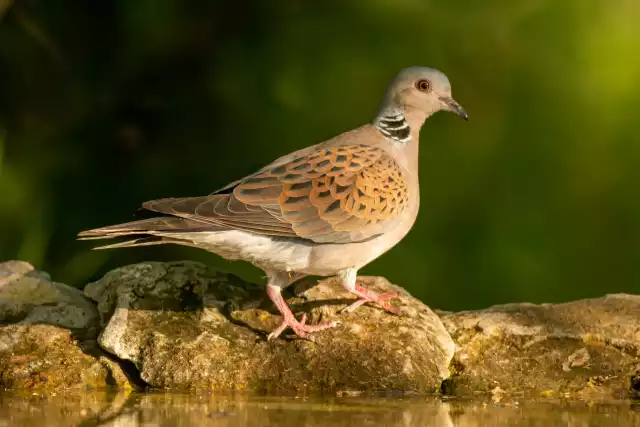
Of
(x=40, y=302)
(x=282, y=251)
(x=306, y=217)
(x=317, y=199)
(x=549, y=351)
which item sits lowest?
(x=549, y=351)

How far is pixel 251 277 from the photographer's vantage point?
7.84 m

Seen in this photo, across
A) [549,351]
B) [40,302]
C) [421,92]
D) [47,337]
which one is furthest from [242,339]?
[421,92]

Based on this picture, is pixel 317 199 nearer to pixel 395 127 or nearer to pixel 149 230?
pixel 395 127

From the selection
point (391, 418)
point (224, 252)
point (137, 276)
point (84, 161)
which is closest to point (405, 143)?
point (224, 252)

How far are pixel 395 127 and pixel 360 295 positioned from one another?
1.09 metres

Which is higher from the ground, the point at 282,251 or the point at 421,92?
the point at 421,92

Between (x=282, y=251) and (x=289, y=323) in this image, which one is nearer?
(x=289, y=323)

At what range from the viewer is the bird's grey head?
19.6ft

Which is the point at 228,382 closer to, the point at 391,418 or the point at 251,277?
the point at 391,418

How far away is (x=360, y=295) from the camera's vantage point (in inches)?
211

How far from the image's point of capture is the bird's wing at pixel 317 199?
16.8 feet

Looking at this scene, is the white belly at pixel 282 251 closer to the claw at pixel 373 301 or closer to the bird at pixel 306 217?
the bird at pixel 306 217

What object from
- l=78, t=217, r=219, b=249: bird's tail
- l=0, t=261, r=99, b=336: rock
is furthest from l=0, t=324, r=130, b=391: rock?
l=78, t=217, r=219, b=249: bird's tail

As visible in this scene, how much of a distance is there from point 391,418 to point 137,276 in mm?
1764
